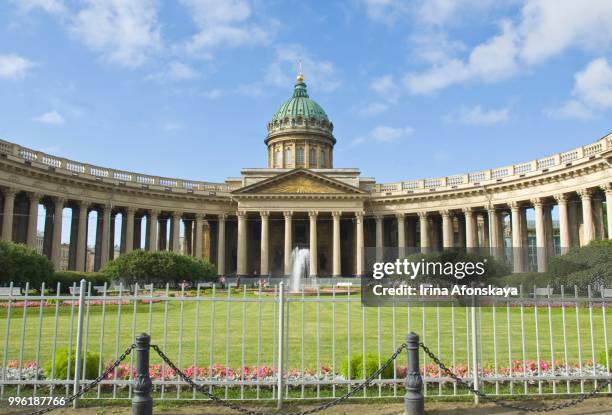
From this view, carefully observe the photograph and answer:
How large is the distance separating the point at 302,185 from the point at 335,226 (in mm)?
6426

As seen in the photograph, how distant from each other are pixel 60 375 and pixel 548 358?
11.3 meters

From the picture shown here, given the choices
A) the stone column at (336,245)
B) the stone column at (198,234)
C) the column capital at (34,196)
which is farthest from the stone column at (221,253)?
→ the column capital at (34,196)

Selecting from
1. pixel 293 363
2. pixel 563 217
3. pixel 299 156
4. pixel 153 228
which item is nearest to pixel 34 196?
pixel 153 228

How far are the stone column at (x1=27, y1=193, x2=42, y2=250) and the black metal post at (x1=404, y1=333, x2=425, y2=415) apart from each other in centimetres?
4392

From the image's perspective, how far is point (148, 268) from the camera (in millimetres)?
40562

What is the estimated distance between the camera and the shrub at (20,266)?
103ft

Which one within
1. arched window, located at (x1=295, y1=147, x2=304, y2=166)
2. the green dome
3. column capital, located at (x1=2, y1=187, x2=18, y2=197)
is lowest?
column capital, located at (x1=2, y1=187, x2=18, y2=197)

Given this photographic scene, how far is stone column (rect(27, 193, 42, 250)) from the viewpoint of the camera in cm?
4550

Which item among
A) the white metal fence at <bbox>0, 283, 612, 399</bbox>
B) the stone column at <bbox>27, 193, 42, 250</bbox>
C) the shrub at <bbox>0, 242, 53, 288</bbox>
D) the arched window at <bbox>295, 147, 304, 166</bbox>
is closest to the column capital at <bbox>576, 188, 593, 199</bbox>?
the white metal fence at <bbox>0, 283, 612, 399</bbox>

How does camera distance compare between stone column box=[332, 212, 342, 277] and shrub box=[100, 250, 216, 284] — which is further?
stone column box=[332, 212, 342, 277]

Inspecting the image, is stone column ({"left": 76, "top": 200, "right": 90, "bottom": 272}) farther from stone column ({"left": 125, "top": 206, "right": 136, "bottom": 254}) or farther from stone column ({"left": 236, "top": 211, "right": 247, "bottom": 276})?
stone column ({"left": 236, "top": 211, "right": 247, "bottom": 276})

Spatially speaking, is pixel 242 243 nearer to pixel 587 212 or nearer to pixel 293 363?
pixel 587 212

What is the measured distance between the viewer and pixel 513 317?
22234 millimetres

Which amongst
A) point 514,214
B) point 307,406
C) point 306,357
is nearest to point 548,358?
point 306,357
